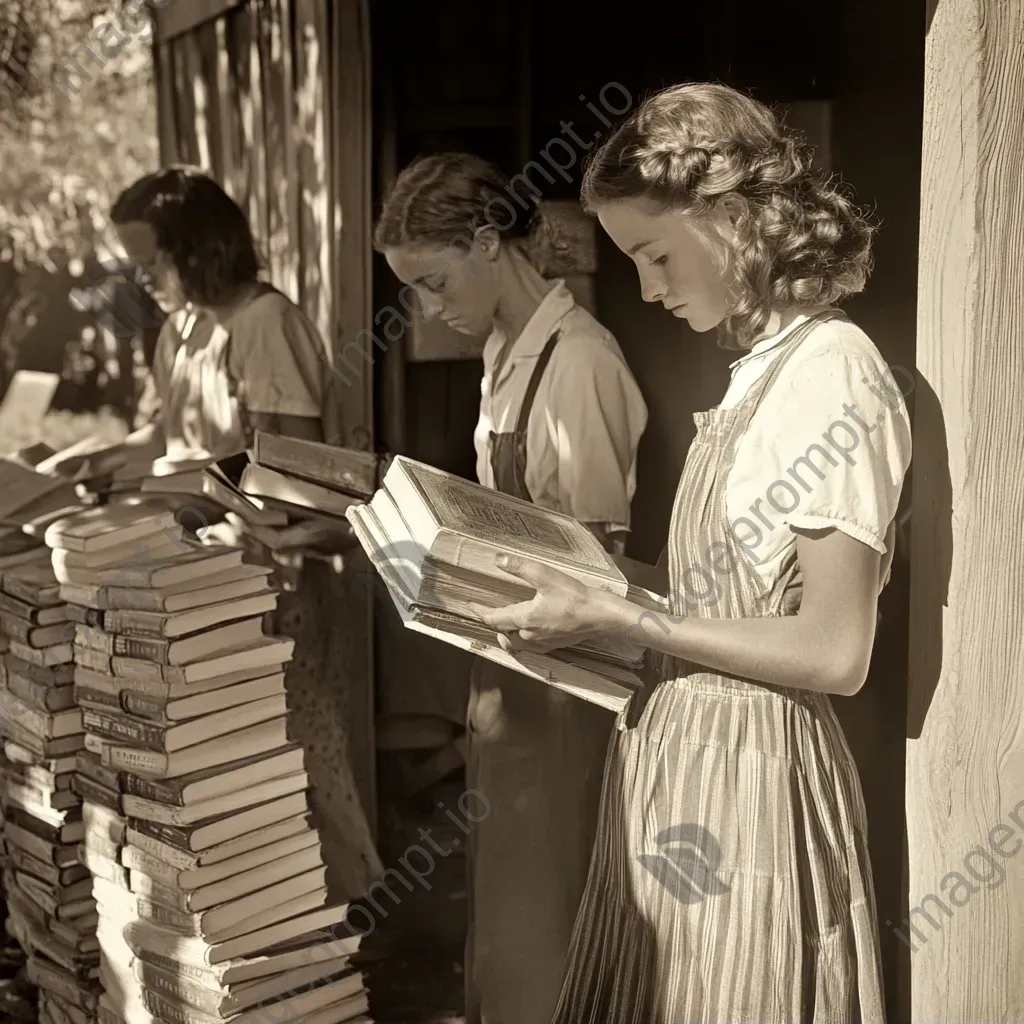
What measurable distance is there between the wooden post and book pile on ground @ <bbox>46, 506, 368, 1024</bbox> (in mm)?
1480

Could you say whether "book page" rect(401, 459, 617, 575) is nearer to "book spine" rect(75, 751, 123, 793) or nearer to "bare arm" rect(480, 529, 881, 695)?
"bare arm" rect(480, 529, 881, 695)

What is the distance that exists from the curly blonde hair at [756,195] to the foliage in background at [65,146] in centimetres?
554

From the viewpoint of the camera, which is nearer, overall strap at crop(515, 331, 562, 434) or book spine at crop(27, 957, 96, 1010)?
overall strap at crop(515, 331, 562, 434)

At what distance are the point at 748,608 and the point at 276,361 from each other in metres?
2.19

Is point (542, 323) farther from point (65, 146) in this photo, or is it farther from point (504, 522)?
point (65, 146)

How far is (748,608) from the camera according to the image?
1.82 meters

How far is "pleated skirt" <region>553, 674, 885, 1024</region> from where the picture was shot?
186cm

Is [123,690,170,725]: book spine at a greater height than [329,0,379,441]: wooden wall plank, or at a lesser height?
lesser

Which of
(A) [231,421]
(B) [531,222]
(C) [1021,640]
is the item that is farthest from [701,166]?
(A) [231,421]

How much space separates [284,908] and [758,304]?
1.86 metres

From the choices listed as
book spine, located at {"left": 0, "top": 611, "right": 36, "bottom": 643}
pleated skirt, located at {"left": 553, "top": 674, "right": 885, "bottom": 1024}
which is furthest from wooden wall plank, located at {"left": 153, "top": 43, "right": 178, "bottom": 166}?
pleated skirt, located at {"left": 553, "top": 674, "right": 885, "bottom": 1024}

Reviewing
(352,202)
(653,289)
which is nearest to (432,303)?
(653,289)

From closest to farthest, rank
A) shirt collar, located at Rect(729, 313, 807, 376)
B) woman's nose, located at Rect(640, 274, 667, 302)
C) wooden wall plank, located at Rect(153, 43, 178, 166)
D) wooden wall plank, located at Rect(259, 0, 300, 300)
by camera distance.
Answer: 1. shirt collar, located at Rect(729, 313, 807, 376)
2. woman's nose, located at Rect(640, 274, 667, 302)
3. wooden wall plank, located at Rect(259, 0, 300, 300)
4. wooden wall plank, located at Rect(153, 43, 178, 166)

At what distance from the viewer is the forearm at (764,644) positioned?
1.68 metres
